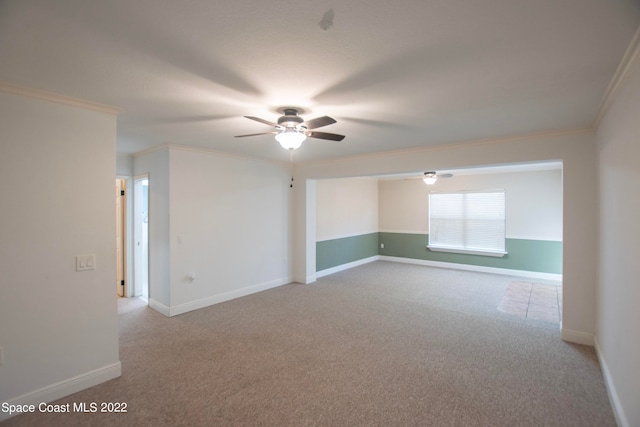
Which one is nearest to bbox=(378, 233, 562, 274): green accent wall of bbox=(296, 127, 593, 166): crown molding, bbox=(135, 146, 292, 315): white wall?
bbox=(296, 127, 593, 166): crown molding

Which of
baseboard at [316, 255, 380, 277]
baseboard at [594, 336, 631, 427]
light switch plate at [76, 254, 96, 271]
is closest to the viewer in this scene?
baseboard at [594, 336, 631, 427]

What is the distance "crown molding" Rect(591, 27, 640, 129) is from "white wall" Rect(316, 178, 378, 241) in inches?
188

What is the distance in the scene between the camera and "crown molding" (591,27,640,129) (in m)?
1.59

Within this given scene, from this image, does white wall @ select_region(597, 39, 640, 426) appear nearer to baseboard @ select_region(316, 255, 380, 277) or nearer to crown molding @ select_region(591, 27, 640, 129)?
crown molding @ select_region(591, 27, 640, 129)

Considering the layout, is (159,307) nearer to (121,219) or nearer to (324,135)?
(121,219)

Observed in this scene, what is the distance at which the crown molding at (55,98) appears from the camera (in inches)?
85.0

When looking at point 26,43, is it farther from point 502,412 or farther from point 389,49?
point 502,412

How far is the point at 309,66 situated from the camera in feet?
6.10

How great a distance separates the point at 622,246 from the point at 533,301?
11.0 ft

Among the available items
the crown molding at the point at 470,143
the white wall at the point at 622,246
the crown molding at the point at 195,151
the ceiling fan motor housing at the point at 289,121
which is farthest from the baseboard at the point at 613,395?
the crown molding at the point at 195,151

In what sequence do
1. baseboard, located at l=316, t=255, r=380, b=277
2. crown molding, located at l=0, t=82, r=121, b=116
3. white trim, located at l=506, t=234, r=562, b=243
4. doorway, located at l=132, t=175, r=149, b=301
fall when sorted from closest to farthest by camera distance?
crown molding, located at l=0, t=82, r=121, b=116
doorway, located at l=132, t=175, r=149, b=301
white trim, located at l=506, t=234, r=562, b=243
baseboard, located at l=316, t=255, r=380, b=277

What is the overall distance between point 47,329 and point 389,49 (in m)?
3.24

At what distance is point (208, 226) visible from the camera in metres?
4.52

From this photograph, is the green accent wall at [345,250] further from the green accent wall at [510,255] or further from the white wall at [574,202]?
the white wall at [574,202]
